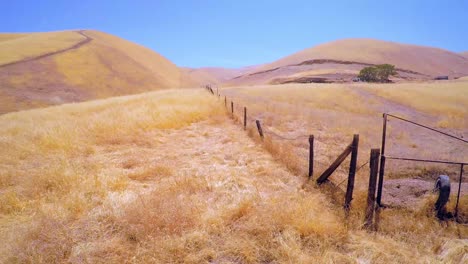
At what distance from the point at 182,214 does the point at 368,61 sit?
9532cm

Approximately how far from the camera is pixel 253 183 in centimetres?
646

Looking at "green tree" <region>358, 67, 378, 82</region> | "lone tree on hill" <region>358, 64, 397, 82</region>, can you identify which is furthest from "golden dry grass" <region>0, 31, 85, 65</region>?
"lone tree on hill" <region>358, 64, 397, 82</region>

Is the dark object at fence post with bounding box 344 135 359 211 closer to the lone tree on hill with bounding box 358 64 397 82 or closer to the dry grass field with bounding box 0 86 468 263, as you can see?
the dry grass field with bounding box 0 86 468 263

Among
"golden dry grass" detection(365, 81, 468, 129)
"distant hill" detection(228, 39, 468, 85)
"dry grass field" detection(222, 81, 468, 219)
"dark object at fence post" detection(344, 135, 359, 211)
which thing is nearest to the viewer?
"dark object at fence post" detection(344, 135, 359, 211)

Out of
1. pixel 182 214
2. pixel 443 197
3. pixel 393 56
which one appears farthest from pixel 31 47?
pixel 393 56

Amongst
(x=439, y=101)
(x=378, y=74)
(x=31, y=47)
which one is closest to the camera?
(x=439, y=101)

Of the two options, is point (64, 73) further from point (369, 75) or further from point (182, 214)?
point (369, 75)

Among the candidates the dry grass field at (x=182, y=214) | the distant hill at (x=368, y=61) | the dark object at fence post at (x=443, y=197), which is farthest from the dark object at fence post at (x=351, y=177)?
the distant hill at (x=368, y=61)

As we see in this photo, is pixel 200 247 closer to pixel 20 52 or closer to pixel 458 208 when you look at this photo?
pixel 458 208

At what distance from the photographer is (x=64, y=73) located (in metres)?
49.5

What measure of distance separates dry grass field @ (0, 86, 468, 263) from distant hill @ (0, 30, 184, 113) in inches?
1305

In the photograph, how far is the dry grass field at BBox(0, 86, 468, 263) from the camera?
3.86 metres

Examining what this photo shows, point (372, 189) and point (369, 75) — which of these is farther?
point (369, 75)

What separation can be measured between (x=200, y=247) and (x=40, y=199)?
149 inches
